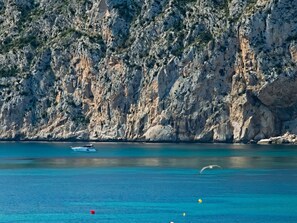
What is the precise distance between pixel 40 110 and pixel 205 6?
3374 centimetres

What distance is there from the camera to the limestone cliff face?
543 feet

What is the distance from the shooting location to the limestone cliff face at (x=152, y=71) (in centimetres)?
16562

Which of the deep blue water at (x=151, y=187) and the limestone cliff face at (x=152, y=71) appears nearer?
the deep blue water at (x=151, y=187)

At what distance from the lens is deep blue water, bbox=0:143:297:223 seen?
76.7 metres

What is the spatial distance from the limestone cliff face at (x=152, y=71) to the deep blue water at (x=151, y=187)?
1670 cm

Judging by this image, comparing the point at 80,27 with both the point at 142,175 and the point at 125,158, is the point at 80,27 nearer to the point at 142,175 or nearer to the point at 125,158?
the point at 125,158

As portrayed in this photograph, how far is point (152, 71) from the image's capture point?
175m

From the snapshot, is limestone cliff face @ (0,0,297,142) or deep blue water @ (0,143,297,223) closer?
deep blue water @ (0,143,297,223)

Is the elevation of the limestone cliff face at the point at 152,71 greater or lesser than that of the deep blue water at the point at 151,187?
greater

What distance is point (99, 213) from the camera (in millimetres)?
77062

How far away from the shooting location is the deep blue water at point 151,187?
3019 inches

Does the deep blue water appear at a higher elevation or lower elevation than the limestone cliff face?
lower

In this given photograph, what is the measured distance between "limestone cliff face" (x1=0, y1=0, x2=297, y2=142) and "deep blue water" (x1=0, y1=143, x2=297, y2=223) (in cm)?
1670

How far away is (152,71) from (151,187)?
266 feet
